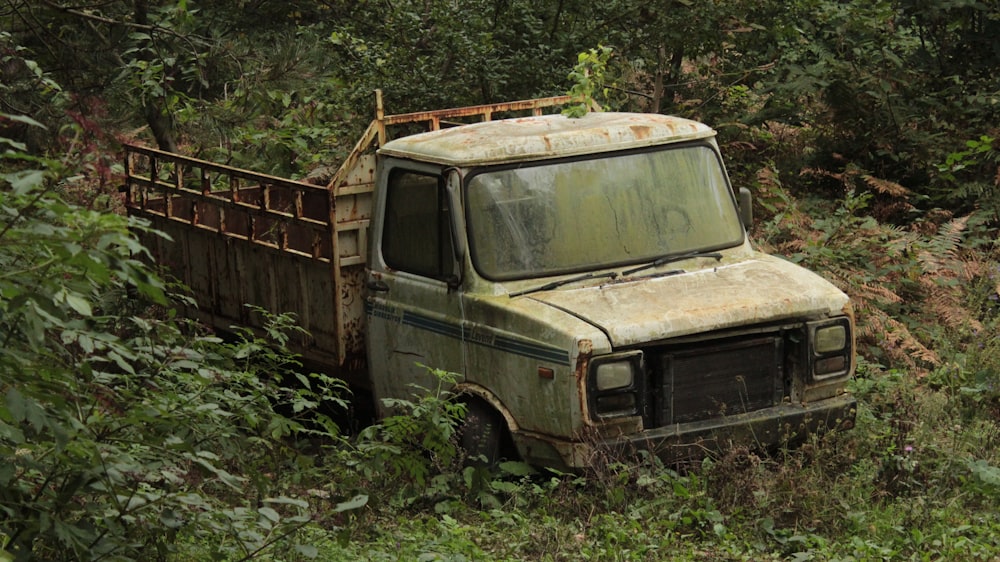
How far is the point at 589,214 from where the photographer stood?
735 centimetres

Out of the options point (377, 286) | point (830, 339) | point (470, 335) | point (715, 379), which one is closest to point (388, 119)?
point (377, 286)

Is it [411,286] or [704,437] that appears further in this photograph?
[411,286]

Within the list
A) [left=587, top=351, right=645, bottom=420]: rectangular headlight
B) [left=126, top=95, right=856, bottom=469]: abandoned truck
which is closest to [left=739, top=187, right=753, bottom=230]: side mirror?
[left=126, top=95, right=856, bottom=469]: abandoned truck

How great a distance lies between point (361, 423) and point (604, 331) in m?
2.73

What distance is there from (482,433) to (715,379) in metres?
1.35

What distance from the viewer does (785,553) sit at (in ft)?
20.5

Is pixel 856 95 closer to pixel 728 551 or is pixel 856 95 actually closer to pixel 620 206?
pixel 620 206

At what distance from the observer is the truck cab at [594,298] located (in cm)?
667

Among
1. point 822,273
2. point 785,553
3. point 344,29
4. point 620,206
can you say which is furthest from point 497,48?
point 785,553

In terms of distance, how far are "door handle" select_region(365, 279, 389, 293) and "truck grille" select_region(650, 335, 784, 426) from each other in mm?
1843

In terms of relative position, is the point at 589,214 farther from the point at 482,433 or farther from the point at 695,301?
the point at 482,433

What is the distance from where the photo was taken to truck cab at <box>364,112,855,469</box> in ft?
21.9

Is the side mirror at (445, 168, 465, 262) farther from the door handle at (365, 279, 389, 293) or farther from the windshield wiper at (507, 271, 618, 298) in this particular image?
the door handle at (365, 279, 389, 293)

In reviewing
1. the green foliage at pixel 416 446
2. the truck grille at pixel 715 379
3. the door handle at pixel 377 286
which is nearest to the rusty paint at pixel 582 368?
the truck grille at pixel 715 379
